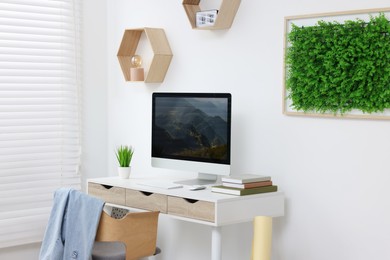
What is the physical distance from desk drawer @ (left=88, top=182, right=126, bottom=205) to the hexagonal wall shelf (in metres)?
0.77

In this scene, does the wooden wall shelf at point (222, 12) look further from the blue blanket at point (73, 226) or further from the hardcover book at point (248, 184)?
the blue blanket at point (73, 226)

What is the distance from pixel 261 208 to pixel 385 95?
90cm

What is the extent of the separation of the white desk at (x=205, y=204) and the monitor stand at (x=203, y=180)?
0.20 m

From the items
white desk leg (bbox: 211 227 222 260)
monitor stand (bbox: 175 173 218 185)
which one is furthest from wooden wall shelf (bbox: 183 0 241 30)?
white desk leg (bbox: 211 227 222 260)

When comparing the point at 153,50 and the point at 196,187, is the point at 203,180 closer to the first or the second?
the point at 196,187

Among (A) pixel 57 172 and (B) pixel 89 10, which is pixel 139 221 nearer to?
(A) pixel 57 172

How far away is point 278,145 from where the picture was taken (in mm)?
4090

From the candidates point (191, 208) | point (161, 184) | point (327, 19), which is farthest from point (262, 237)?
point (327, 19)

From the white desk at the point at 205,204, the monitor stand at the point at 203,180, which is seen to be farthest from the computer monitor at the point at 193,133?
the white desk at the point at 205,204

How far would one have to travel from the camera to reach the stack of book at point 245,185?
382 centimetres

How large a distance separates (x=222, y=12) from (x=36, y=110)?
1.48 meters

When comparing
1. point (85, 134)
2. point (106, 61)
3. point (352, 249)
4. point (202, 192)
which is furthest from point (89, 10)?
point (352, 249)

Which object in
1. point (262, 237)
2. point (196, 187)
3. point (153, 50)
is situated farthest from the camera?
point (153, 50)

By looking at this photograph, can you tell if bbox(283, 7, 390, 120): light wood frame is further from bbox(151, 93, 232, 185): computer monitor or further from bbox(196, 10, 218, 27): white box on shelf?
bbox(196, 10, 218, 27): white box on shelf
